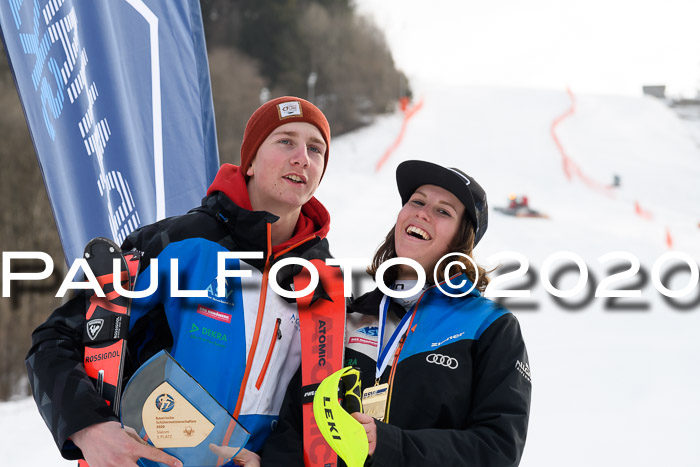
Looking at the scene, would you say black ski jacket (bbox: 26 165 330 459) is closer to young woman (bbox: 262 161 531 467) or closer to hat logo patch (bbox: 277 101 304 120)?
young woman (bbox: 262 161 531 467)

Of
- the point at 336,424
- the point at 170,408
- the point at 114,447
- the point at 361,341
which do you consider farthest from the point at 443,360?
the point at 114,447

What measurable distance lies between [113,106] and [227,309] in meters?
0.86

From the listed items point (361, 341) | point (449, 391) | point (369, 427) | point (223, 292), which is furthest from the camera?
point (361, 341)

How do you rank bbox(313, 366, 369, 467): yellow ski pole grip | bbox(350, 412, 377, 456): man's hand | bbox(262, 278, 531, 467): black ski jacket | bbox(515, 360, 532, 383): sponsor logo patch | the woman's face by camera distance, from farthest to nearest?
the woman's face < bbox(515, 360, 532, 383): sponsor logo patch < bbox(262, 278, 531, 467): black ski jacket < bbox(350, 412, 377, 456): man's hand < bbox(313, 366, 369, 467): yellow ski pole grip

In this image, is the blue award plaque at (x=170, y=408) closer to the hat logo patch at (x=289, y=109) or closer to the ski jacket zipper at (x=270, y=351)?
the ski jacket zipper at (x=270, y=351)

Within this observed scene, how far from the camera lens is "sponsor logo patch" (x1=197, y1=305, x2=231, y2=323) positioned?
1.89m

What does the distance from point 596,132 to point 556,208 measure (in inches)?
536

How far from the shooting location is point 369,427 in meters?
1.56

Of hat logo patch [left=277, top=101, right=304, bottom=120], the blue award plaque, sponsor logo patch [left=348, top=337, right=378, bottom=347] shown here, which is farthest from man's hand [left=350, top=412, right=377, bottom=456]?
hat logo patch [left=277, top=101, right=304, bottom=120]

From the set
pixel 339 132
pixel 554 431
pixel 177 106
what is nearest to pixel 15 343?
pixel 554 431

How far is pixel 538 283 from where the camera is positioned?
10.4 meters

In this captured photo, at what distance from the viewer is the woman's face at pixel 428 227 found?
2.14 metres

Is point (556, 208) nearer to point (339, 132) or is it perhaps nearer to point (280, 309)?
point (339, 132)

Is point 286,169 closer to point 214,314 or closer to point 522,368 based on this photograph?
point 214,314
